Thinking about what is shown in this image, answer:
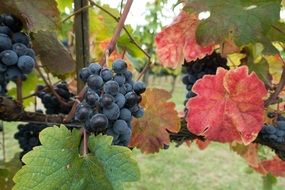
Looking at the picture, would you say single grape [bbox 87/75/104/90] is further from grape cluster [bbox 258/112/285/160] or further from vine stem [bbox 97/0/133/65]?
grape cluster [bbox 258/112/285/160]

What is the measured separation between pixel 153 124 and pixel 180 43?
0.25 m

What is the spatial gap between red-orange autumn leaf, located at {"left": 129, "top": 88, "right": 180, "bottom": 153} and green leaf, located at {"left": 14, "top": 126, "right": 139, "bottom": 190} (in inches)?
12.3

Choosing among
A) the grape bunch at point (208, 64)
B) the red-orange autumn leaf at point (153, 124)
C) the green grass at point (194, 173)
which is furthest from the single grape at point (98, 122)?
the green grass at point (194, 173)

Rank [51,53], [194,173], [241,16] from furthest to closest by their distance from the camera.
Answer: [194,173]
[51,53]
[241,16]

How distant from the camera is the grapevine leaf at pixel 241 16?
0.94 m

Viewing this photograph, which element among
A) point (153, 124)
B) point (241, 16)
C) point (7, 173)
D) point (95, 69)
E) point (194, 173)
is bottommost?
point (194, 173)

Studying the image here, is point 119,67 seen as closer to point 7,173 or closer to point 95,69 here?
point 95,69

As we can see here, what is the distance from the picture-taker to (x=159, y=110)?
1.06 m

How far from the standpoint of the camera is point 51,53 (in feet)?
3.46

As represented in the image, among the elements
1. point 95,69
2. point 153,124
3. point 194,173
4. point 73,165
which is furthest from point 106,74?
point 194,173

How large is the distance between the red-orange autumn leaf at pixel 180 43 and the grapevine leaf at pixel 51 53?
249mm

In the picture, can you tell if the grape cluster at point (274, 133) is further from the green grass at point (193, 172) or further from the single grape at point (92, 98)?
the green grass at point (193, 172)

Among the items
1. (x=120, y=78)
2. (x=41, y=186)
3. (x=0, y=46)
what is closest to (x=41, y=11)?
(x=0, y=46)

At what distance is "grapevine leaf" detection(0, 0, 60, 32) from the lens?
0.84m
